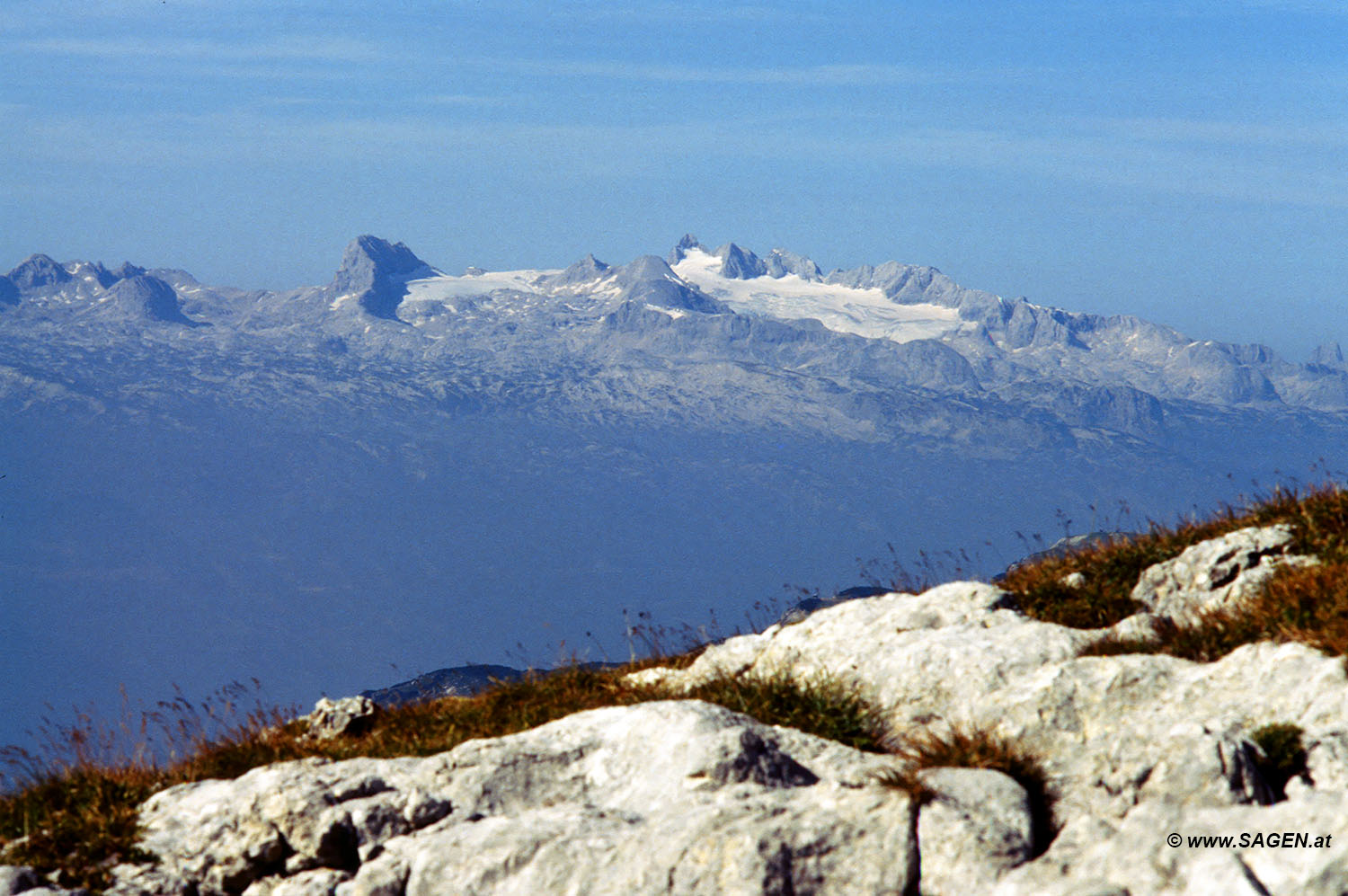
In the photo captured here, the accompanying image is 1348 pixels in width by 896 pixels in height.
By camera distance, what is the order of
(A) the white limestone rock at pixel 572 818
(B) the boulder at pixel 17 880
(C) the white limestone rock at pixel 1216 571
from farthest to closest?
(C) the white limestone rock at pixel 1216 571
(B) the boulder at pixel 17 880
(A) the white limestone rock at pixel 572 818

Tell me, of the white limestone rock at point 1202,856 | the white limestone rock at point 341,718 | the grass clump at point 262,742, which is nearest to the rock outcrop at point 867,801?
the white limestone rock at point 1202,856

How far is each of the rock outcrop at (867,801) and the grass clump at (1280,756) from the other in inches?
1.4

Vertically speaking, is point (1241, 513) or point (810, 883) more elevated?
point (1241, 513)

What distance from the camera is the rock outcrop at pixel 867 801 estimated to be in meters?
7.25

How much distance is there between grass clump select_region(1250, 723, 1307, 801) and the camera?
26.7 feet

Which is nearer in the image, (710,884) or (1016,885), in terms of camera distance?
(1016,885)

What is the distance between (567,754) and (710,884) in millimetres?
2976

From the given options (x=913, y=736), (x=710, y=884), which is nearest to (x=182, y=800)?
(x=710, y=884)

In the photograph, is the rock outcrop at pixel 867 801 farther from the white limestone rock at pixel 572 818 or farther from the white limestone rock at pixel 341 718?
the white limestone rock at pixel 341 718

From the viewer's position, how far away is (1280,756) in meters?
8.23

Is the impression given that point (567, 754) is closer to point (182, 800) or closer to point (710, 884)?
point (710, 884)

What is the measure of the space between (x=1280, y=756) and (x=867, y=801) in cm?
Result: 323

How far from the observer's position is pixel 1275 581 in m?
11.5

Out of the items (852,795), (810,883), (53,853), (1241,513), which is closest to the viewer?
(810,883)
